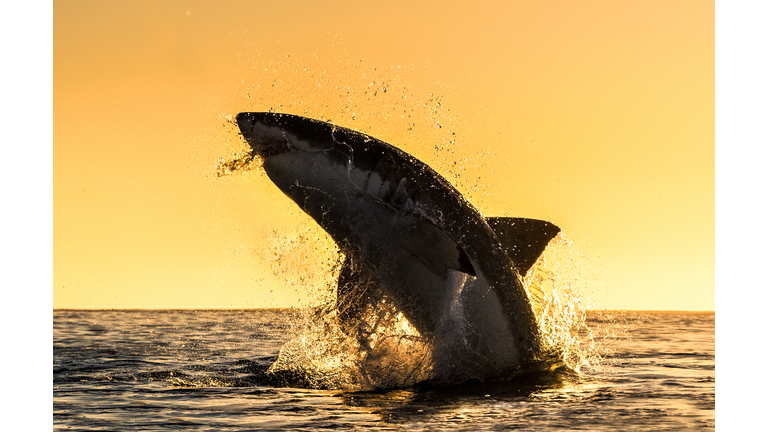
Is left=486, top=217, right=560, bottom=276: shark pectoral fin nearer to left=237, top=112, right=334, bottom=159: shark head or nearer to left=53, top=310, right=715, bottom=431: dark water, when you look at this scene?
left=53, top=310, right=715, bottom=431: dark water

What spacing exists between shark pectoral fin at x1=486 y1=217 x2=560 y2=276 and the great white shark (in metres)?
0.51

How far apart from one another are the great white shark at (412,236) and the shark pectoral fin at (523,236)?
51 cm

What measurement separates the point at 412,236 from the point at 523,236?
2717 mm

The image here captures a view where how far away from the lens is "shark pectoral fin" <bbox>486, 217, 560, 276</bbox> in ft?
43.4

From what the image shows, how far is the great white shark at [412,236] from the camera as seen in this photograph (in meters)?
11.6

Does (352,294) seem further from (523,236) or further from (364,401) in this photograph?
(523,236)

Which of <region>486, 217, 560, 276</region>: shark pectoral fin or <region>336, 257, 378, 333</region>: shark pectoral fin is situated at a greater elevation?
<region>486, 217, 560, 276</region>: shark pectoral fin

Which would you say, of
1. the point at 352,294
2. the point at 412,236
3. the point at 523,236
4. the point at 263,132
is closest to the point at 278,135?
the point at 263,132

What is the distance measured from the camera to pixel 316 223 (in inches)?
489

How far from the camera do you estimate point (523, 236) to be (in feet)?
44.2

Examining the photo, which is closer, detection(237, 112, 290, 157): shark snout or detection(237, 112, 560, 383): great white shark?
detection(237, 112, 290, 157): shark snout

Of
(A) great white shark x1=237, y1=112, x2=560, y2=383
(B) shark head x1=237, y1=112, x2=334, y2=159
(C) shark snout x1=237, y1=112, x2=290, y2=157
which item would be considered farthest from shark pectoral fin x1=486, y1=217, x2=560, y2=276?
(C) shark snout x1=237, y1=112, x2=290, y2=157

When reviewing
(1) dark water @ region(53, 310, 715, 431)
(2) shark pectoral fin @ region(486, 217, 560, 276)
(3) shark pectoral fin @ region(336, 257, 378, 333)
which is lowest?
(1) dark water @ region(53, 310, 715, 431)
